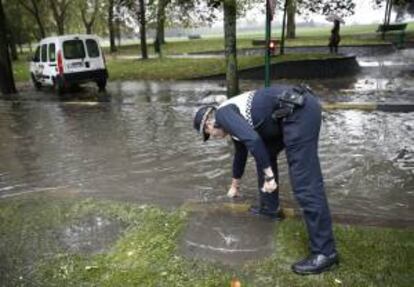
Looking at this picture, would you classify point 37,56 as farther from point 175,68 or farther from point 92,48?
point 175,68

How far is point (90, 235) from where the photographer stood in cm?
548

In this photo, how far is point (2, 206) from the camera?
643 cm

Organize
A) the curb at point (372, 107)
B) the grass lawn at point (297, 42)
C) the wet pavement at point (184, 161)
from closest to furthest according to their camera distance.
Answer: the wet pavement at point (184, 161) < the curb at point (372, 107) < the grass lawn at point (297, 42)

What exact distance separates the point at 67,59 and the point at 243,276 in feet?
45.8

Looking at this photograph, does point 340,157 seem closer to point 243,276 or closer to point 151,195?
point 151,195

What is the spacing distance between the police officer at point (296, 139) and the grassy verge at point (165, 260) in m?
0.24

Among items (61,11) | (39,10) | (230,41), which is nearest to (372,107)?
(230,41)

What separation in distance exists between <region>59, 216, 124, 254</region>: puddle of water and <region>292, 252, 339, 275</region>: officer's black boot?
1.83 m

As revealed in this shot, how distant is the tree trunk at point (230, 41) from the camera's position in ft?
40.3

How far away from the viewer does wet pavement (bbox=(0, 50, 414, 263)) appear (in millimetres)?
5617

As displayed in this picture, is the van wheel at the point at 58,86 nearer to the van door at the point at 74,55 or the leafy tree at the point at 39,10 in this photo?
the van door at the point at 74,55

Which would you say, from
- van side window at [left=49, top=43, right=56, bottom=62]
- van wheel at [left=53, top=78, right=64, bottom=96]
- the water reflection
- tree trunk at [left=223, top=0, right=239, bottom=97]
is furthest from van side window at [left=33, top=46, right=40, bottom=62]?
tree trunk at [left=223, top=0, right=239, bottom=97]

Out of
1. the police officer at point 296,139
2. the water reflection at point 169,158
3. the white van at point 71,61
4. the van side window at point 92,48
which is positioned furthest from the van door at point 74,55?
the police officer at point 296,139

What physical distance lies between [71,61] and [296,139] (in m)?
13.9
